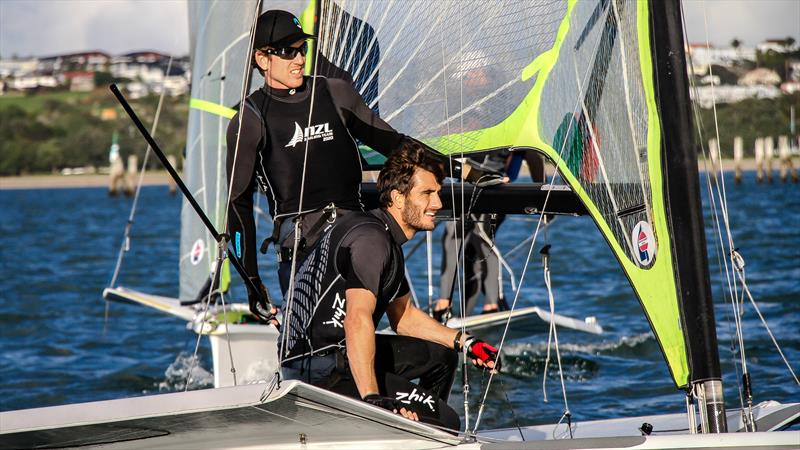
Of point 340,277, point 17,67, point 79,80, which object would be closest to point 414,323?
point 340,277

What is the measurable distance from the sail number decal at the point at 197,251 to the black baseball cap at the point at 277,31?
16.5ft

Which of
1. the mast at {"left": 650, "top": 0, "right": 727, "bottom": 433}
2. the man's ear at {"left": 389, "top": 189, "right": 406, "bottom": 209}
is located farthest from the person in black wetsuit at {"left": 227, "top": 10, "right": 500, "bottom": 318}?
the mast at {"left": 650, "top": 0, "right": 727, "bottom": 433}

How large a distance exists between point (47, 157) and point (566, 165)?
62.9 meters

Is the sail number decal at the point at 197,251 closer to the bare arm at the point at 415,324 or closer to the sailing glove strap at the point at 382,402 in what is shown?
the bare arm at the point at 415,324

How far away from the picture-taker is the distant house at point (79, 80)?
2675 inches

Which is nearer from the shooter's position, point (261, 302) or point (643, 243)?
point (643, 243)

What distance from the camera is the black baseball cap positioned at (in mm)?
4176

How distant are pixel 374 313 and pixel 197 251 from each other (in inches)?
227

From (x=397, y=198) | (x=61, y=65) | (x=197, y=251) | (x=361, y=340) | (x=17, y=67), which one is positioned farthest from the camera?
(x=17, y=67)

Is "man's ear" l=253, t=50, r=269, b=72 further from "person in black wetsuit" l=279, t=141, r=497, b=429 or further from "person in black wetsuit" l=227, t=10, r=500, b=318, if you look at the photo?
"person in black wetsuit" l=279, t=141, r=497, b=429

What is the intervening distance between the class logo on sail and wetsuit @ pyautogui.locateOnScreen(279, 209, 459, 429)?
0.72 m

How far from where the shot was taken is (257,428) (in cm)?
348

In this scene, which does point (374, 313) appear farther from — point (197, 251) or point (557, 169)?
point (197, 251)

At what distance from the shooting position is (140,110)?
6388 cm
